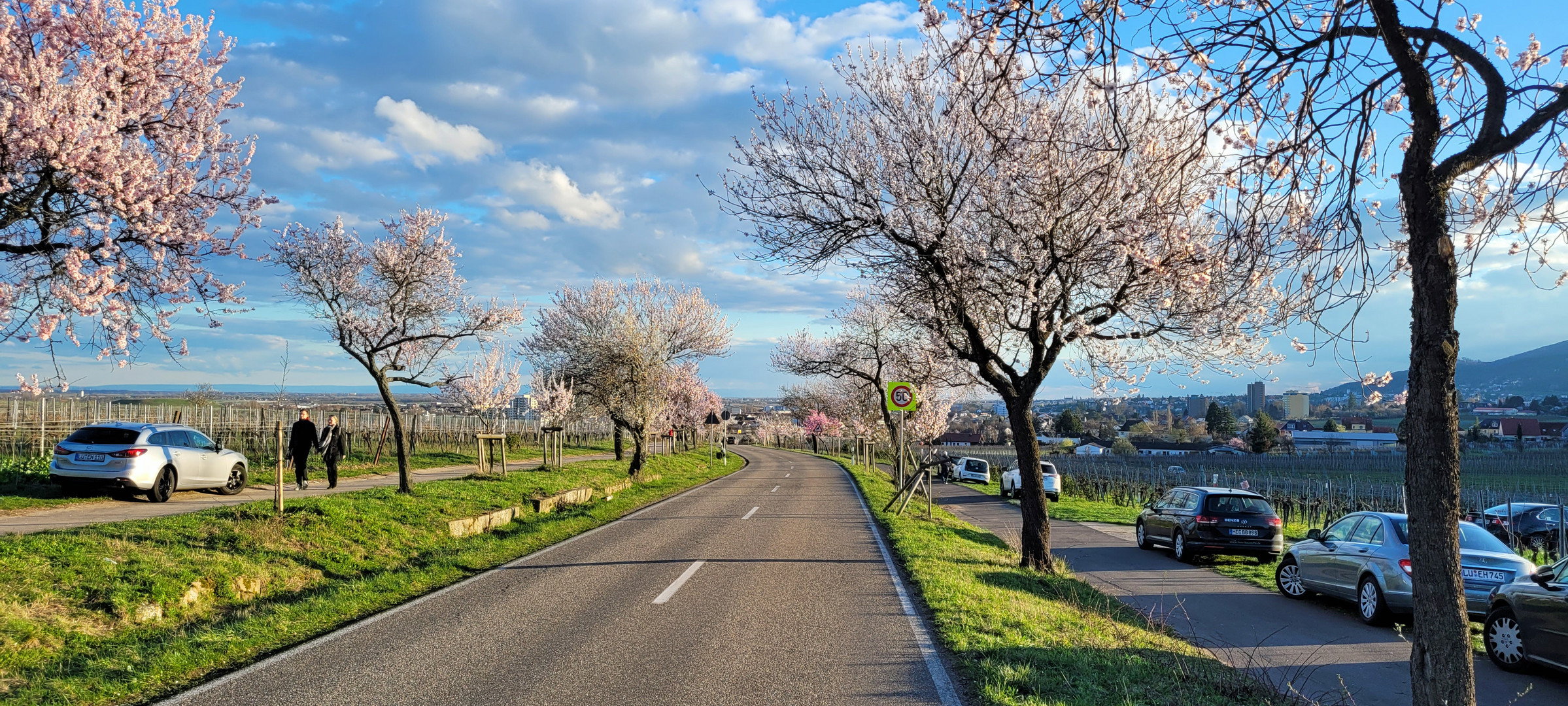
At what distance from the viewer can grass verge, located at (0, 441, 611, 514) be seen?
1572 cm

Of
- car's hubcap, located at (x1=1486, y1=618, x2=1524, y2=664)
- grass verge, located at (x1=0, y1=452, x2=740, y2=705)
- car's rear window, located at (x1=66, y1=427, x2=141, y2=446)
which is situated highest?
car's rear window, located at (x1=66, y1=427, x2=141, y2=446)

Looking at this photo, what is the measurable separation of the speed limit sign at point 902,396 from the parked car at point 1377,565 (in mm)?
8753

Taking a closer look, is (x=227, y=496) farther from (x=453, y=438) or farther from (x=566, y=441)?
(x=566, y=441)

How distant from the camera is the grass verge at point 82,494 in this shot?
15719 mm

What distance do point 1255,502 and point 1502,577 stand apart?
21.9ft

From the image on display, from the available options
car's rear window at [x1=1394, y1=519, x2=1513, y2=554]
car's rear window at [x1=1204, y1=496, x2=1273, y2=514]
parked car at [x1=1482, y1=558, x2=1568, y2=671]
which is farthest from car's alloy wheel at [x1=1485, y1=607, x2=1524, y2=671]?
car's rear window at [x1=1204, y1=496, x2=1273, y2=514]

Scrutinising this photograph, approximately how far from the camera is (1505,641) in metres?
8.89

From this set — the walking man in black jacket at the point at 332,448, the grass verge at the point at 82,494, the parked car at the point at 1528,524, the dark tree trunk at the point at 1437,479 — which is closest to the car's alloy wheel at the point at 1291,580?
the parked car at the point at 1528,524

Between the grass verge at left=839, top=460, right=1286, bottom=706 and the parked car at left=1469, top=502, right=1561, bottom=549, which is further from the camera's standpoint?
the parked car at left=1469, top=502, right=1561, bottom=549

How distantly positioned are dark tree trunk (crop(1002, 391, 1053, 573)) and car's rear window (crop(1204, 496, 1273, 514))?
5885mm

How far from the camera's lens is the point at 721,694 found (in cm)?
556

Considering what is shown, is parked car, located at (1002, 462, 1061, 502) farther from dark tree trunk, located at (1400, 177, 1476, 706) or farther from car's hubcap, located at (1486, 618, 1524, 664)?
dark tree trunk, located at (1400, 177, 1476, 706)

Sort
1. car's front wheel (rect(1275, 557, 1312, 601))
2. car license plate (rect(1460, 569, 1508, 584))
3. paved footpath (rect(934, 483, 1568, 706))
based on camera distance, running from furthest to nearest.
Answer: car's front wheel (rect(1275, 557, 1312, 601)) < car license plate (rect(1460, 569, 1508, 584)) < paved footpath (rect(934, 483, 1568, 706))

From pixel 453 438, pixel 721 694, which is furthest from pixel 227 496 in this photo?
pixel 453 438
